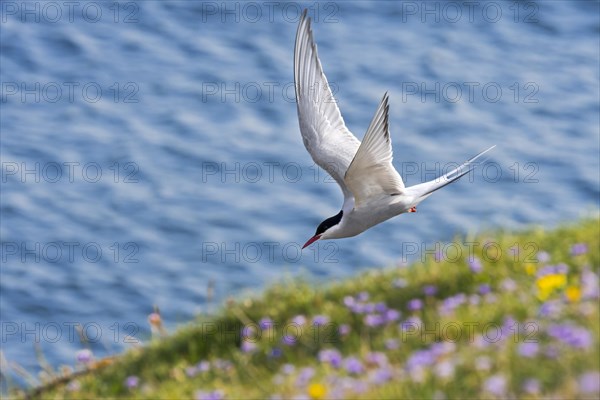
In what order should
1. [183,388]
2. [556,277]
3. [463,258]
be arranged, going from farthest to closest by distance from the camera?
[463,258] < [183,388] < [556,277]

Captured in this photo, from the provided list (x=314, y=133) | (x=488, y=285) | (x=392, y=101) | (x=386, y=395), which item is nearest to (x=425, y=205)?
(x=392, y=101)

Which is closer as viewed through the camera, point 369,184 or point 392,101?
point 369,184

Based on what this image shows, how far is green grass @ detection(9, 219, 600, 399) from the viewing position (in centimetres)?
574

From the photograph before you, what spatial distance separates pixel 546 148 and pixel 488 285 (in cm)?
1423

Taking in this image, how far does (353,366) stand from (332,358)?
1.25 feet

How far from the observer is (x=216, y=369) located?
7703 mm

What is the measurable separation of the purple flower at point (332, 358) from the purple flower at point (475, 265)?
4.23 ft

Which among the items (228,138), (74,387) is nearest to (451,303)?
(74,387)

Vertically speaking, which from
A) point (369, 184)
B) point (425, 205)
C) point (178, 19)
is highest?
point (369, 184)

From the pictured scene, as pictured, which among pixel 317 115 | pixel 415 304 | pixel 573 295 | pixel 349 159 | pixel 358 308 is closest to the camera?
pixel 573 295

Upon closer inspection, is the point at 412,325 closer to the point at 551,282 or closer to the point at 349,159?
the point at 551,282

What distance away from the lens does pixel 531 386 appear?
5.39 m

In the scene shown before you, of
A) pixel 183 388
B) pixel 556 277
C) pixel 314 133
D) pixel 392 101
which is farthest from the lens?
pixel 392 101

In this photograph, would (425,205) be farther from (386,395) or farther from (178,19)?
(386,395)
